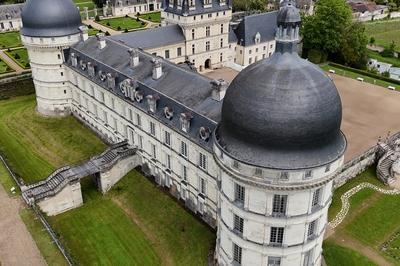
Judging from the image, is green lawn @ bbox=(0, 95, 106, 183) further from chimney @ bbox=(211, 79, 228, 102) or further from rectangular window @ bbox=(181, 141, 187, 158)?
chimney @ bbox=(211, 79, 228, 102)

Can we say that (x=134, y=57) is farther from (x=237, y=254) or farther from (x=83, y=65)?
(x=237, y=254)

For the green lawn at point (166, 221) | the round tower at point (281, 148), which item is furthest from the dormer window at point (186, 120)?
the green lawn at point (166, 221)

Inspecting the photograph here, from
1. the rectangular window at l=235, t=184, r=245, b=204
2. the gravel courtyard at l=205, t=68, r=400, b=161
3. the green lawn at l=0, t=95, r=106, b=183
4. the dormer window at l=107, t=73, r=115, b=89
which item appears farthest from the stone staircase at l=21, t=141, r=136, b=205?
the gravel courtyard at l=205, t=68, r=400, b=161

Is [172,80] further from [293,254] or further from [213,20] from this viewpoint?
[213,20]

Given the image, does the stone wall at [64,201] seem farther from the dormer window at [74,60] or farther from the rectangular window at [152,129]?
the dormer window at [74,60]

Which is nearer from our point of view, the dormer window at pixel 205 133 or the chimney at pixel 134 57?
the dormer window at pixel 205 133

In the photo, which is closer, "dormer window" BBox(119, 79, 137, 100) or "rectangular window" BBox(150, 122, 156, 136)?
"rectangular window" BBox(150, 122, 156, 136)
